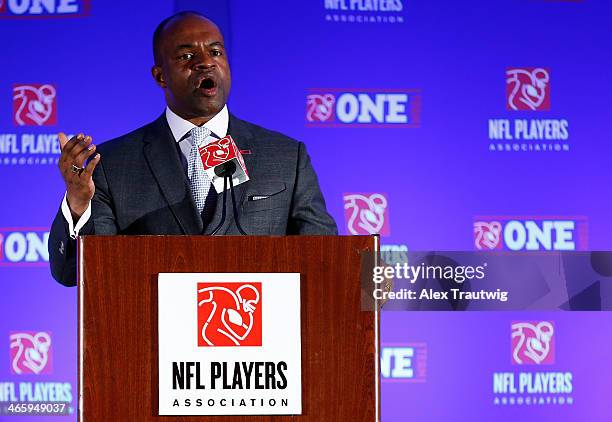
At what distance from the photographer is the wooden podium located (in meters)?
1.55

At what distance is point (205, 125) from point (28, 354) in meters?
2.26

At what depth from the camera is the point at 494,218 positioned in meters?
4.24

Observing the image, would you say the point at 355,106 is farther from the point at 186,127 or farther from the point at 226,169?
the point at 226,169

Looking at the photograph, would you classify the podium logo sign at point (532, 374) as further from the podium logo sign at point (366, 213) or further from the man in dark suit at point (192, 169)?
the man in dark suit at point (192, 169)

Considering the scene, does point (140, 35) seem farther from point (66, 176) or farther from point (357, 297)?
point (357, 297)

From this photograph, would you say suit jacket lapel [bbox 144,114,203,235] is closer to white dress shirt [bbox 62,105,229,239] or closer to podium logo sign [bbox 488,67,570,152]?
white dress shirt [bbox 62,105,229,239]

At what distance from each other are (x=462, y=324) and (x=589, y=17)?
1.57 m

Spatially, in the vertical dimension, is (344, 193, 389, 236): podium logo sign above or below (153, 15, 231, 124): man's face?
below

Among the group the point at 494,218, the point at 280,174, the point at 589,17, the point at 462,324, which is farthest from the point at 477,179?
the point at 280,174

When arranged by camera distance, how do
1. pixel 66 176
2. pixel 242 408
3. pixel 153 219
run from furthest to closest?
pixel 153 219 < pixel 66 176 < pixel 242 408

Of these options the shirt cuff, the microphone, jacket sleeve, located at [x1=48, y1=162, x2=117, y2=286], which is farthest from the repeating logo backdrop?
the shirt cuff

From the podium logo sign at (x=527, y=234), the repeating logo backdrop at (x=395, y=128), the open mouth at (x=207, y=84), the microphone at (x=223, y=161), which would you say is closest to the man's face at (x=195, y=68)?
the open mouth at (x=207, y=84)

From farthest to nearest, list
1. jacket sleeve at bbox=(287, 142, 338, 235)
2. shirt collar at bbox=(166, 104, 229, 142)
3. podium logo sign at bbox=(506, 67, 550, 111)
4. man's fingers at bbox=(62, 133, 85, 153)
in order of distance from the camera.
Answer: podium logo sign at bbox=(506, 67, 550, 111)
shirt collar at bbox=(166, 104, 229, 142)
jacket sleeve at bbox=(287, 142, 338, 235)
man's fingers at bbox=(62, 133, 85, 153)

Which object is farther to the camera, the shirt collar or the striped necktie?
the shirt collar
